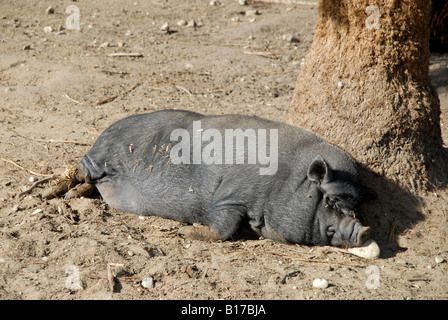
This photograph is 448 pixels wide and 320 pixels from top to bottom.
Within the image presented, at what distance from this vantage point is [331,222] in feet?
13.0

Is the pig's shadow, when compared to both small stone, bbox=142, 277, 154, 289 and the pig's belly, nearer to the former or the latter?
the pig's belly

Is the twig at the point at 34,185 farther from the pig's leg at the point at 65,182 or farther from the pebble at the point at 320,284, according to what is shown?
the pebble at the point at 320,284

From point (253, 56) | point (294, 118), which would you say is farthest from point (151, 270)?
point (253, 56)

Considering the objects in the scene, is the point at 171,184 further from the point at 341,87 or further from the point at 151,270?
the point at 341,87

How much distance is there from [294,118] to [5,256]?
2696 millimetres

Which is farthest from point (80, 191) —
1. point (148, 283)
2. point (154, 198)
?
point (148, 283)

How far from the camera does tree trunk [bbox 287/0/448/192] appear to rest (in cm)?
397

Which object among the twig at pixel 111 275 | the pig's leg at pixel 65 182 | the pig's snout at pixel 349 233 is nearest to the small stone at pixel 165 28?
the pig's leg at pixel 65 182

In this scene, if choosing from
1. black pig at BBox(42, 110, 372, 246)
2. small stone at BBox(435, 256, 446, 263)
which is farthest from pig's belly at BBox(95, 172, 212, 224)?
small stone at BBox(435, 256, 446, 263)

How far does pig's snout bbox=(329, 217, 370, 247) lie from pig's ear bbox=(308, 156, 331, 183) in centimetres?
37

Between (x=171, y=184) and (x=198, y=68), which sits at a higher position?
(x=198, y=68)

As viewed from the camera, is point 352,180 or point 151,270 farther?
point 352,180

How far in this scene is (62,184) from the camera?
4641 mm

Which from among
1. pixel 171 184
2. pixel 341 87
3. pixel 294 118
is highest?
pixel 341 87
